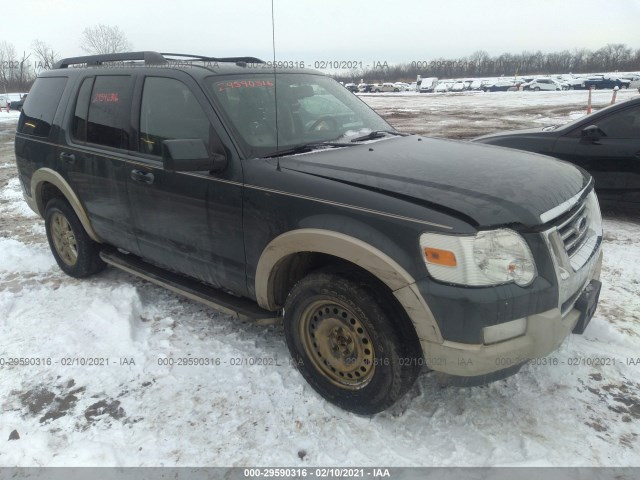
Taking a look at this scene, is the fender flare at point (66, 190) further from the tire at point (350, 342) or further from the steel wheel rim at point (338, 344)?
the steel wheel rim at point (338, 344)

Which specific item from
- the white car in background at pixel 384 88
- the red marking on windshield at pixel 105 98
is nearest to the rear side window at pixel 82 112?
the red marking on windshield at pixel 105 98

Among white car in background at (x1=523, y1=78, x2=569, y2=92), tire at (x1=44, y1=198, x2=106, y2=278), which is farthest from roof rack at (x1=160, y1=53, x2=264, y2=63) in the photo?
white car in background at (x1=523, y1=78, x2=569, y2=92)

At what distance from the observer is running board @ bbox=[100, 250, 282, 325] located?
125 inches

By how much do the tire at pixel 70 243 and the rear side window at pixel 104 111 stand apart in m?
0.82

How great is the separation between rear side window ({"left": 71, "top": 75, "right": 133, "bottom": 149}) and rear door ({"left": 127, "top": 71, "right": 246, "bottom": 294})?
0.59 feet

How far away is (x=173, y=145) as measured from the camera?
108 inches

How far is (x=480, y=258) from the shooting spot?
2.23 m

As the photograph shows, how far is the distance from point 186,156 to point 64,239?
8.81ft

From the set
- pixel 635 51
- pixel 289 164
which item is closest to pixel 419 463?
pixel 289 164

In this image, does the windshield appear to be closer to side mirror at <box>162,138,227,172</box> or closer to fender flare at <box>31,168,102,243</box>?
side mirror at <box>162,138,227,172</box>

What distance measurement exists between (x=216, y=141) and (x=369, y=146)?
1.01 metres

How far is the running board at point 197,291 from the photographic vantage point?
3164mm

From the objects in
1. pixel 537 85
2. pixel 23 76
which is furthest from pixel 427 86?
pixel 23 76

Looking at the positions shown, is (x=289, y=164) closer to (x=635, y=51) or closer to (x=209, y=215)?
(x=209, y=215)
